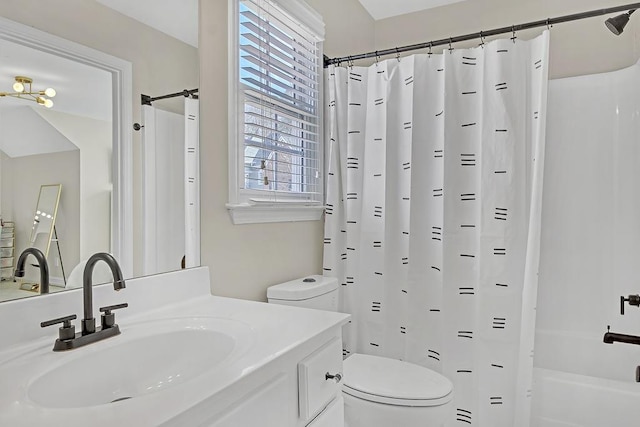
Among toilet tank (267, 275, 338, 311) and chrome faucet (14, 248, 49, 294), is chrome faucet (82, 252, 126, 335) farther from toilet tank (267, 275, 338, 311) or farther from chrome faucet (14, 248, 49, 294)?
toilet tank (267, 275, 338, 311)

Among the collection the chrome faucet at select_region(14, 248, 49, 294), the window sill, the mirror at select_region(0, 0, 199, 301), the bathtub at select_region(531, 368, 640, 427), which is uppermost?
the mirror at select_region(0, 0, 199, 301)

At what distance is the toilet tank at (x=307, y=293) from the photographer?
5.58 feet

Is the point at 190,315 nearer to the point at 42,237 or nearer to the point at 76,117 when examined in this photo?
the point at 42,237

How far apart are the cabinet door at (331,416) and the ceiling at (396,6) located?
250cm

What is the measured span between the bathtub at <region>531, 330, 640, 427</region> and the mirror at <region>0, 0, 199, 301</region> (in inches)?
78.3

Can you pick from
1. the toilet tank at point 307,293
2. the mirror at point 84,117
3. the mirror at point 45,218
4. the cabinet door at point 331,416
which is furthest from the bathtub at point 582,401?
the mirror at point 45,218

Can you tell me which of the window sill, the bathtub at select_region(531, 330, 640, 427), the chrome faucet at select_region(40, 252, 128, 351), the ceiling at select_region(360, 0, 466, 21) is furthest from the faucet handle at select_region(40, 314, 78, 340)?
the ceiling at select_region(360, 0, 466, 21)

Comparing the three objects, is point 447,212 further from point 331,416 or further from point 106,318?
point 106,318

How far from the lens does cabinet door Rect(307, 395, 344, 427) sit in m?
1.02

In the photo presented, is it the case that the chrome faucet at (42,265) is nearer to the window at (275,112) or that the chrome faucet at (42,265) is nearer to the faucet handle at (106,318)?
the faucet handle at (106,318)

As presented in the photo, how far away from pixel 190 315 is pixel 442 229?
4.28 feet

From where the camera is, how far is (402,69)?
209 centimetres

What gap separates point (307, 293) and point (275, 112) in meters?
0.82

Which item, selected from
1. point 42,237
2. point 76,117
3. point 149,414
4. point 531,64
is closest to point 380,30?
point 531,64
